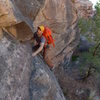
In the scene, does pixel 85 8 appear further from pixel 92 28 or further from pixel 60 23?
pixel 60 23

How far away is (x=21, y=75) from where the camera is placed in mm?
8648

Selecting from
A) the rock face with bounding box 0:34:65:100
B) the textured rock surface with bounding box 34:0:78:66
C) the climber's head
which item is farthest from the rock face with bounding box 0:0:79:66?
the rock face with bounding box 0:34:65:100

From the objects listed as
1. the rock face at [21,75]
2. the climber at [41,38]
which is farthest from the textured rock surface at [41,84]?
the climber at [41,38]

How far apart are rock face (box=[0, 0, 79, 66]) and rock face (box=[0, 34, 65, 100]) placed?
0.47 m

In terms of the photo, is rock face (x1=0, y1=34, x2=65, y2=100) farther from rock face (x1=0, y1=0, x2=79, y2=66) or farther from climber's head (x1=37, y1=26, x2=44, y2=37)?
climber's head (x1=37, y1=26, x2=44, y2=37)

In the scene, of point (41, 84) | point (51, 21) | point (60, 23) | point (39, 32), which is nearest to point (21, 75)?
point (41, 84)

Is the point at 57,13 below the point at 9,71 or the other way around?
below

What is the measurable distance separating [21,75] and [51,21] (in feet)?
22.2

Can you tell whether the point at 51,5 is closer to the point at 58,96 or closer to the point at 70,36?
the point at 70,36

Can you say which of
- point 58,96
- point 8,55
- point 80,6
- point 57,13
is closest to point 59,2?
point 57,13

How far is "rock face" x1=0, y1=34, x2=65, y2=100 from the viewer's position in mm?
8102

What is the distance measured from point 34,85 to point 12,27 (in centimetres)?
199

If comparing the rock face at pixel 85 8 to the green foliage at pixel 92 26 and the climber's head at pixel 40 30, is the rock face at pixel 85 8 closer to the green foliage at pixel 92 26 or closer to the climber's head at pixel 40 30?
the green foliage at pixel 92 26

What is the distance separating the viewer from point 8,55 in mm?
8398
